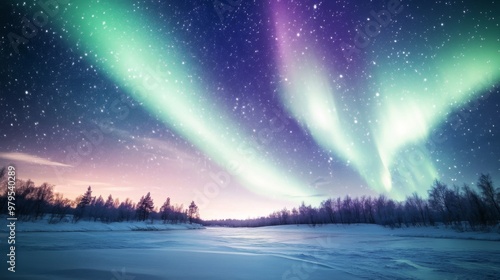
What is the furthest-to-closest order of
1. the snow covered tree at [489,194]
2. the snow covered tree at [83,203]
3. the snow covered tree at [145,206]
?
1. the snow covered tree at [145,206]
2. the snow covered tree at [83,203]
3. the snow covered tree at [489,194]

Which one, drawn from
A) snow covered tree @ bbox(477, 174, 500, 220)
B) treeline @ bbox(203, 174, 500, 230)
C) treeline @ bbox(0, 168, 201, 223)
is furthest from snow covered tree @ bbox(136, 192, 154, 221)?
snow covered tree @ bbox(477, 174, 500, 220)

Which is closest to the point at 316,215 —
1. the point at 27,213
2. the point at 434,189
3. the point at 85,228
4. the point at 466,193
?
the point at 434,189

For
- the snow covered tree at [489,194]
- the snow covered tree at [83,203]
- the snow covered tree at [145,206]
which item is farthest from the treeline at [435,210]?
the snow covered tree at [83,203]

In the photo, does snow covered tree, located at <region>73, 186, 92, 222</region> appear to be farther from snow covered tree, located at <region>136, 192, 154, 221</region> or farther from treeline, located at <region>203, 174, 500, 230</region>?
treeline, located at <region>203, 174, 500, 230</region>

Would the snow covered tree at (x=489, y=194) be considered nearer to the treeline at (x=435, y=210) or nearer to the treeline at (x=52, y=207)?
the treeline at (x=435, y=210)

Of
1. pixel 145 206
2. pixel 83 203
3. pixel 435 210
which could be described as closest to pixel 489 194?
pixel 435 210

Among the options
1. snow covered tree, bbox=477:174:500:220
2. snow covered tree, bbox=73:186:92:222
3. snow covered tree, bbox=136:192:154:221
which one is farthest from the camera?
snow covered tree, bbox=136:192:154:221

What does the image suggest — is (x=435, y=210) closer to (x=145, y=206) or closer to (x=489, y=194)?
(x=489, y=194)

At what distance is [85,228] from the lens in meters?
43.0

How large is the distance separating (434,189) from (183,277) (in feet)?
285

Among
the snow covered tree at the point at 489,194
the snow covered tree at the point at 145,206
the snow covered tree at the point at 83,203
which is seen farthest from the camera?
the snow covered tree at the point at 145,206

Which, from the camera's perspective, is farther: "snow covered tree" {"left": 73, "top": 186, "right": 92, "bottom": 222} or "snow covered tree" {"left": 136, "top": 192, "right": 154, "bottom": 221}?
"snow covered tree" {"left": 136, "top": 192, "right": 154, "bottom": 221}

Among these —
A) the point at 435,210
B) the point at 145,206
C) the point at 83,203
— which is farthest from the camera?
the point at 145,206

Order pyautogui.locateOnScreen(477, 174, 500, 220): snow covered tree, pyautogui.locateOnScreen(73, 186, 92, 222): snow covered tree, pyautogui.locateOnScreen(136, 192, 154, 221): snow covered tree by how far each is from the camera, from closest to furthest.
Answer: pyautogui.locateOnScreen(477, 174, 500, 220): snow covered tree, pyautogui.locateOnScreen(73, 186, 92, 222): snow covered tree, pyautogui.locateOnScreen(136, 192, 154, 221): snow covered tree
